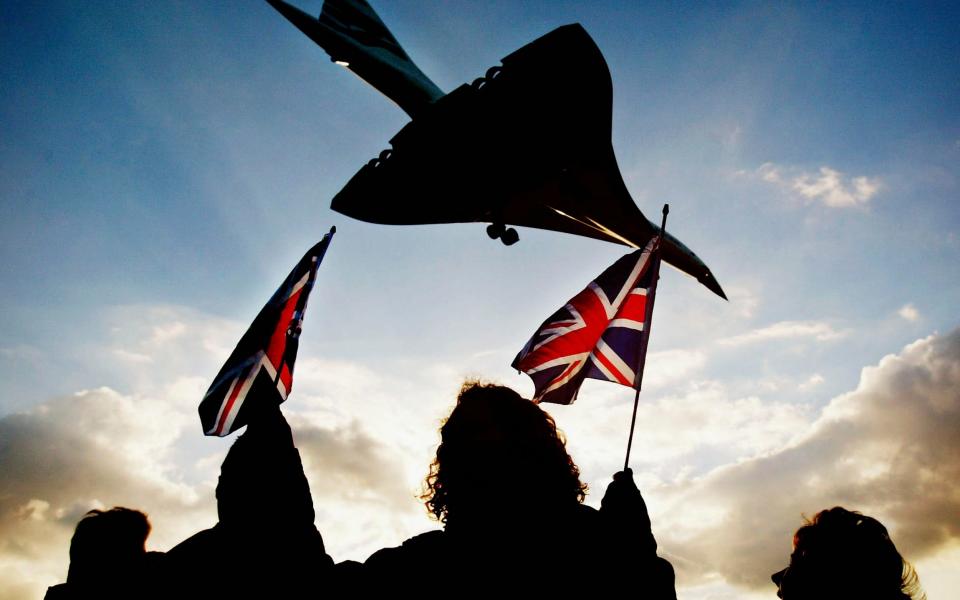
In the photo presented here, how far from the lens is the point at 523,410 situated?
3.27 meters

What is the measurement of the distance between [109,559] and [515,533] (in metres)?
2.40

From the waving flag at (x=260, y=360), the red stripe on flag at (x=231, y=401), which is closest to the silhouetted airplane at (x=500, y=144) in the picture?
the waving flag at (x=260, y=360)

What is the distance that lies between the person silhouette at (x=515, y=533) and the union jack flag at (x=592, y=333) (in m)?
2.79

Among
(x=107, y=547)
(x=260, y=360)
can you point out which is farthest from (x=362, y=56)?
(x=107, y=547)

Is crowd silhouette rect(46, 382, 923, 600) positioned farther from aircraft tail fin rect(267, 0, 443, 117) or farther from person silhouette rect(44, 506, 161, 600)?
aircraft tail fin rect(267, 0, 443, 117)

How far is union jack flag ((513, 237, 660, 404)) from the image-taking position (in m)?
5.71

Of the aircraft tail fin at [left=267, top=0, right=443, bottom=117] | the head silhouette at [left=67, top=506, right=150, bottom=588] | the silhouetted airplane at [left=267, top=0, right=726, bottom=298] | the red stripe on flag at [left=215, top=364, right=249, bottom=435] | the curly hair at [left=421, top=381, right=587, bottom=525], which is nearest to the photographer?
the curly hair at [left=421, top=381, right=587, bottom=525]

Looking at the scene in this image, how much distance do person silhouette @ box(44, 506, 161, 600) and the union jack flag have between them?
392cm

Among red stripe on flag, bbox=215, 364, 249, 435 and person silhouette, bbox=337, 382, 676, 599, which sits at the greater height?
red stripe on flag, bbox=215, 364, 249, 435

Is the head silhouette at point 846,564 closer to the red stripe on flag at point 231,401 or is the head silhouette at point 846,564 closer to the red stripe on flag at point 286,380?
the red stripe on flag at point 286,380

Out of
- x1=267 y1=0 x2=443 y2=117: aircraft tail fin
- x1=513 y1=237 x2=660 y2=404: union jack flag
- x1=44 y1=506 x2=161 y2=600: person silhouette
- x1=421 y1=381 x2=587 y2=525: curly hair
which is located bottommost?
x1=44 y1=506 x2=161 y2=600: person silhouette

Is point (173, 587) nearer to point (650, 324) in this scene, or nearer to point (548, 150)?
point (650, 324)

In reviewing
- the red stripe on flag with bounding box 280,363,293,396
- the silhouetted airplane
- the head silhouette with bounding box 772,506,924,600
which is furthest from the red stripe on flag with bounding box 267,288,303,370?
the silhouetted airplane

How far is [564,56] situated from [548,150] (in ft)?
7.06
